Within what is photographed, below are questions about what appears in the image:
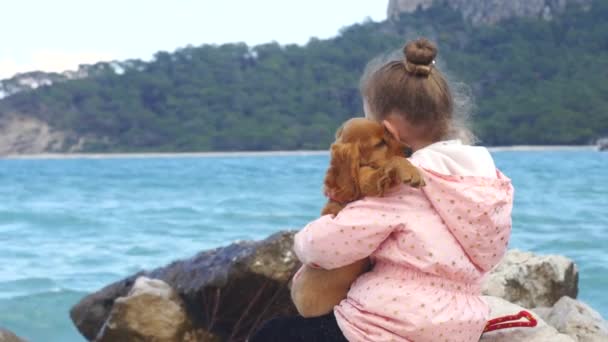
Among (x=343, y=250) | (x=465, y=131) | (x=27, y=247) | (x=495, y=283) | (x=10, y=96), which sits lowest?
(x=10, y=96)

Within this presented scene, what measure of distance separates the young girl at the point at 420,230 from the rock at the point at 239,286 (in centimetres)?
228

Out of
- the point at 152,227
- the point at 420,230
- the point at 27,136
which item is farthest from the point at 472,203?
the point at 27,136

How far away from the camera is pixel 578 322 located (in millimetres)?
3764

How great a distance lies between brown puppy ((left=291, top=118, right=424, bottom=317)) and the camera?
2426 millimetres

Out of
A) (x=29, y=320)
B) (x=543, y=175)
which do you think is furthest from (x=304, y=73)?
(x=29, y=320)

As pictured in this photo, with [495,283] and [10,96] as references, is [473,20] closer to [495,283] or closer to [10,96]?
[10,96]

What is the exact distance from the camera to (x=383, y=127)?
2539 mm

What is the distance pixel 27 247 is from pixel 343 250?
1076 centimetres

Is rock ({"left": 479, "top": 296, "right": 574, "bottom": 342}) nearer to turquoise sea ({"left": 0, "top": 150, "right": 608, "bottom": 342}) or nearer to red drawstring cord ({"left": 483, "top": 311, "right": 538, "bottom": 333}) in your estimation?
red drawstring cord ({"left": 483, "top": 311, "right": 538, "bottom": 333})

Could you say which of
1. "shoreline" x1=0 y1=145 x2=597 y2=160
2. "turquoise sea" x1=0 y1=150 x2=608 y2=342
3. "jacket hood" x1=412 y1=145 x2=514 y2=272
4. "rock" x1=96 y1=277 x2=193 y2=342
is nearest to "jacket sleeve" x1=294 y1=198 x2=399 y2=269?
"jacket hood" x1=412 y1=145 x2=514 y2=272

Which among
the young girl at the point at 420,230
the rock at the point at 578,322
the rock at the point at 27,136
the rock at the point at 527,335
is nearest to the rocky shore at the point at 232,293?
the rock at the point at 578,322

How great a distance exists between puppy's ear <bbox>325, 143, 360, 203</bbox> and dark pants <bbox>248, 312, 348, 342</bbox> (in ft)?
1.08

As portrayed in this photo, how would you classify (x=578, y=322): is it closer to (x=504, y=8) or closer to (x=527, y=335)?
(x=527, y=335)

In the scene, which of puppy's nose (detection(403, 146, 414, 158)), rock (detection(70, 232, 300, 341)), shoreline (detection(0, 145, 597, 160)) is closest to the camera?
puppy's nose (detection(403, 146, 414, 158))
